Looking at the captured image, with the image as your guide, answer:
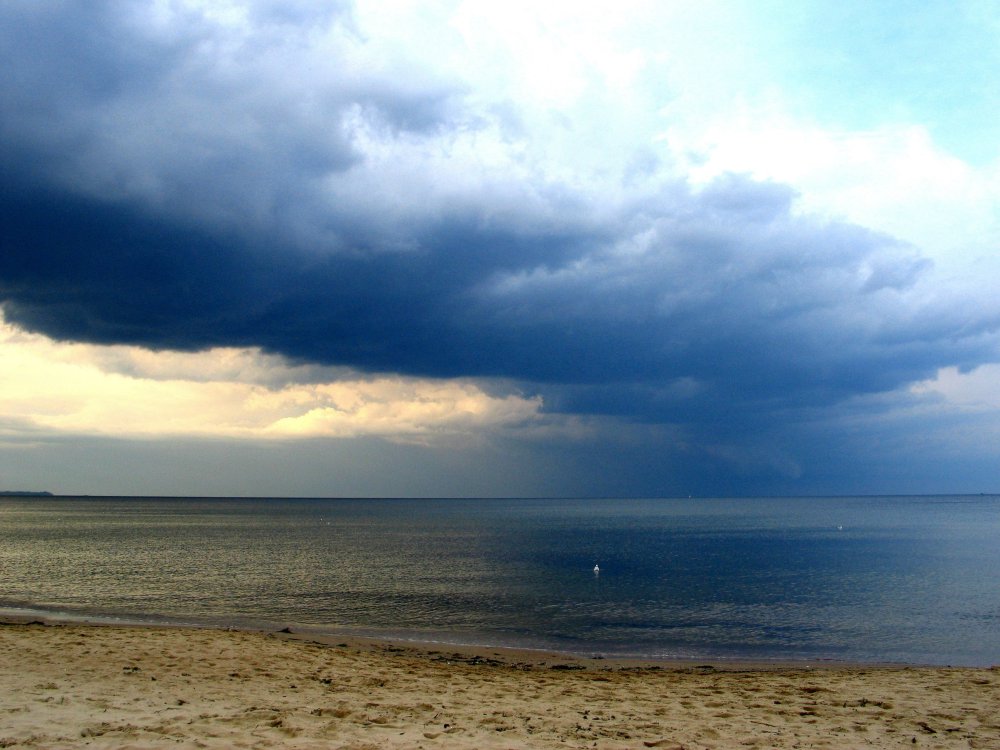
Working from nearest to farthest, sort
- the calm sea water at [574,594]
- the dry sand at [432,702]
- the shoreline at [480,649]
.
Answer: the dry sand at [432,702], the shoreline at [480,649], the calm sea water at [574,594]

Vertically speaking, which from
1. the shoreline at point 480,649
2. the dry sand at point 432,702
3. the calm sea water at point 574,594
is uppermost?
the dry sand at point 432,702

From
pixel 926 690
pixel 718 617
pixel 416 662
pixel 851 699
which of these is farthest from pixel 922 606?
pixel 416 662

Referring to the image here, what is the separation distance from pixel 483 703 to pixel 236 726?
5837 mm

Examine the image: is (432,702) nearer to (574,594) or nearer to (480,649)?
(480,649)

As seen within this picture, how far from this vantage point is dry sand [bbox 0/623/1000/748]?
12602 millimetres

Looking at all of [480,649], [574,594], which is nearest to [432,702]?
[480,649]

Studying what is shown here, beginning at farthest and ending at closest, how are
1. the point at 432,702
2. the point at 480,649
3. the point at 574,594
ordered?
the point at 574,594 < the point at 480,649 < the point at 432,702

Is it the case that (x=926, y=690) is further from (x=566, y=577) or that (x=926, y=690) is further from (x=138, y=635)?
(x=566, y=577)

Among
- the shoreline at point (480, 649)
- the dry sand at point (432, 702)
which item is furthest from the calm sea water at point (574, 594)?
the dry sand at point (432, 702)

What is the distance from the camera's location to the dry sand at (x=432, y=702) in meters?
12.6

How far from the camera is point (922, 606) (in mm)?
41719

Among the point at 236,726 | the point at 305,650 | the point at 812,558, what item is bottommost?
the point at 812,558

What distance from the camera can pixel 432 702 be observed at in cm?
1620

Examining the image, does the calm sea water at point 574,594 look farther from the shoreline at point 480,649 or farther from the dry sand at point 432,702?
the dry sand at point 432,702
